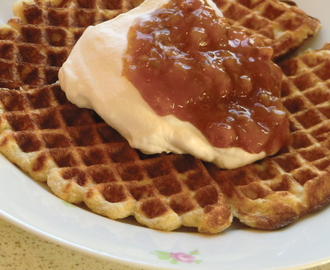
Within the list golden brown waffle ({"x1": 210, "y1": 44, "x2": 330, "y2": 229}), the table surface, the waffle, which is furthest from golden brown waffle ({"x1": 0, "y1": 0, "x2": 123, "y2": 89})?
golden brown waffle ({"x1": 210, "y1": 44, "x2": 330, "y2": 229})

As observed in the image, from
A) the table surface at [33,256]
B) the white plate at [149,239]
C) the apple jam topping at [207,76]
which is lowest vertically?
the table surface at [33,256]

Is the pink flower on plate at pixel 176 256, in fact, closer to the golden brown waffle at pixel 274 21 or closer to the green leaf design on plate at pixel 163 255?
the green leaf design on plate at pixel 163 255

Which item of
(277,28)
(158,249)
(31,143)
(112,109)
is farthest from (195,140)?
(277,28)

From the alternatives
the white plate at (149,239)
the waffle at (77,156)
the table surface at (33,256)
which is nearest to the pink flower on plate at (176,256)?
the white plate at (149,239)

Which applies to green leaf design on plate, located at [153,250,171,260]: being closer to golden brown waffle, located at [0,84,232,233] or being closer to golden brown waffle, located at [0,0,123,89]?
golden brown waffle, located at [0,84,232,233]

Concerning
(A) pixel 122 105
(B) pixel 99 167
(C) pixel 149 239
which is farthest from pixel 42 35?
(C) pixel 149 239
